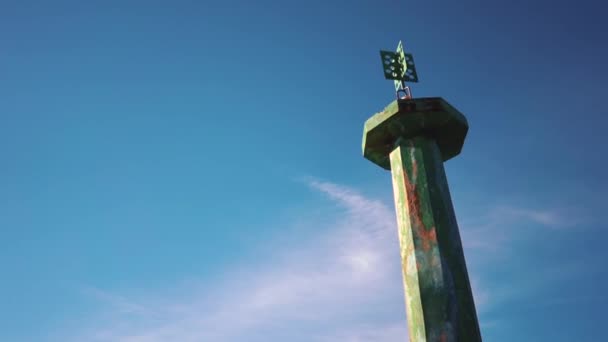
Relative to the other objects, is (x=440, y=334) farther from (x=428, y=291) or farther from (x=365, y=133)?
(x=365, y=133)

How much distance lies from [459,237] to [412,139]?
1.51m

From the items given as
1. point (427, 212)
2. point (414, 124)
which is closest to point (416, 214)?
point (427, 212)

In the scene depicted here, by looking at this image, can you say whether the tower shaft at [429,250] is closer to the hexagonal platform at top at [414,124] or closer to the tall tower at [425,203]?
the tall tower at [425,203]

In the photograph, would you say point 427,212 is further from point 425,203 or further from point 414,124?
point 414,124

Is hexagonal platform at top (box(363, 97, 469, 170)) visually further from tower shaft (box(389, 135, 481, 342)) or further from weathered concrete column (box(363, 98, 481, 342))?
tower shaft (box(389, 135, 481, 342))

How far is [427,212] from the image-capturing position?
5.27 meters

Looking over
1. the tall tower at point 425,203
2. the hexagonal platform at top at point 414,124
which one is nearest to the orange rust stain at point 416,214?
the tall tower at point 425,203

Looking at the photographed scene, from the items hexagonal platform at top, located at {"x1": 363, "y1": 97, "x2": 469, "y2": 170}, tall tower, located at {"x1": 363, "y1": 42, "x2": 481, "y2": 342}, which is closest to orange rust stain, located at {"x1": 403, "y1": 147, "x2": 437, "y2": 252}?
tall tower, located at {"x1": 363, "y1": 42, "x2": 481, "y2": 342}

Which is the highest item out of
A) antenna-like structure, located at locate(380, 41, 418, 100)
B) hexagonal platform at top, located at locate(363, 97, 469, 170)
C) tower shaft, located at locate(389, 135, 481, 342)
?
antenna-like structure, located at locate(380, 41, 418, 100)

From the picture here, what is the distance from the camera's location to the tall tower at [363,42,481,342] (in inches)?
183

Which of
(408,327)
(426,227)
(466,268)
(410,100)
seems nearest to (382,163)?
(410,100)

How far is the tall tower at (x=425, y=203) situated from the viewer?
4.64m

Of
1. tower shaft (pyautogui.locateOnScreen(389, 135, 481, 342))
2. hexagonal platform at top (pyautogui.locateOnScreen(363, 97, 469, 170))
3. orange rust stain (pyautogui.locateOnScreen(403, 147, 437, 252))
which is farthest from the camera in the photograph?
hexagonal platform at top (pyautogui.locateOnScreen(363, 97, 469, 170))

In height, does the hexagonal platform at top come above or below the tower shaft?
above
